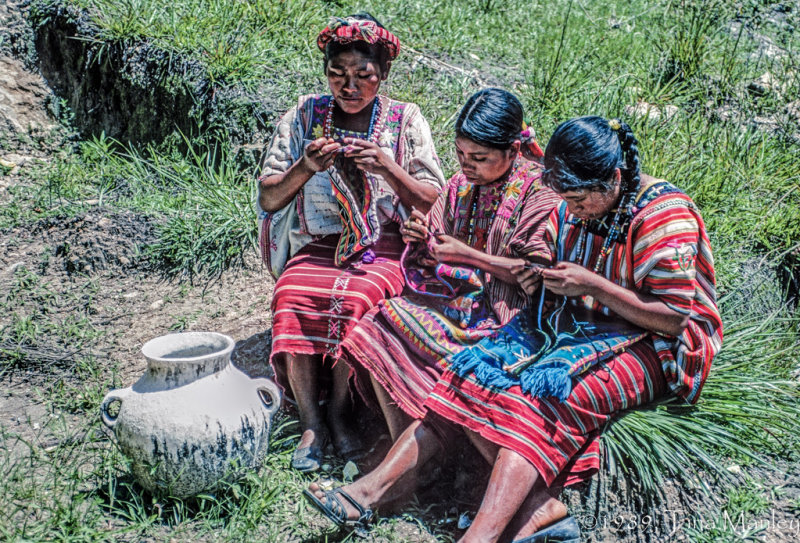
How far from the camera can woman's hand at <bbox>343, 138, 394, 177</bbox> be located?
3.24 metres

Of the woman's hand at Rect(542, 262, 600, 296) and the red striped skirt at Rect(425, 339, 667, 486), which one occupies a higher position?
the woman's hand at Rect(542, 262, 600, 296)

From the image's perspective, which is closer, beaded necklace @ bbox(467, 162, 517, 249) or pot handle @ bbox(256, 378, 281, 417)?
pot handle @ bbox(256, 378, 281, 417)

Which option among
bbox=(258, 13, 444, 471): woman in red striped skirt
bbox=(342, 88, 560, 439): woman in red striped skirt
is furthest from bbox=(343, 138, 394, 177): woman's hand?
bbox=(342, 88, 560, 439): woman in red striped skirt

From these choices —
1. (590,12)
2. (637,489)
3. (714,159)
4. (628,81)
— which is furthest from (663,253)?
(590,12)

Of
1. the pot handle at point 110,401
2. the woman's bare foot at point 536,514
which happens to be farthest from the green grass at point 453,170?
the woman's bare foot at point 536,514

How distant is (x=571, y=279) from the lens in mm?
2703

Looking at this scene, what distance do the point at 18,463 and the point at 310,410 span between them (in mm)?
1184

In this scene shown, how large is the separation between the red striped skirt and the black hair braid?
22.8 inches

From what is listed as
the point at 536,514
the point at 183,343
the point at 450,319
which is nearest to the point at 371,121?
the point at 450,319

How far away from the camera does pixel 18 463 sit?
123 inches

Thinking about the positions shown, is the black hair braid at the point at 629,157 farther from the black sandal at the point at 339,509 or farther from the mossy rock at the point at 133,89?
the mossy rock at the point at 133,89

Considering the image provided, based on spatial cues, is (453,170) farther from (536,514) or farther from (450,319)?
(536,514)

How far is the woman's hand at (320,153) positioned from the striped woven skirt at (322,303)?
0.46 meters

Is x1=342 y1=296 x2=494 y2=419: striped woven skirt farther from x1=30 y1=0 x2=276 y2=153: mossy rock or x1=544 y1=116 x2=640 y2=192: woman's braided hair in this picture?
x1=30 y1=0 x2=276 y2=153: mossy rock
